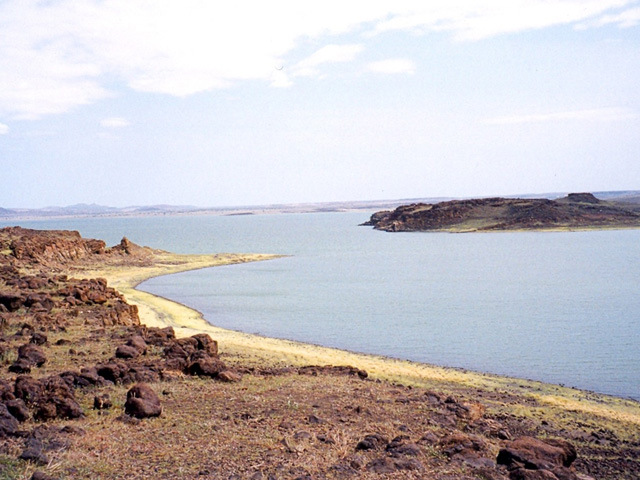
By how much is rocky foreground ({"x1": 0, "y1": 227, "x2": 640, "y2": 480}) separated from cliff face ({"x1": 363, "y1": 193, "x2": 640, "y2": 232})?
111 metres

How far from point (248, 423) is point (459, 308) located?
23304 mm

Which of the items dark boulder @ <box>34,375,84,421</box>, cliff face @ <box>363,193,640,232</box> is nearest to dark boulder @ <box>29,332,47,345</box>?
dark boulder @ <box>34,375,84,421</box>

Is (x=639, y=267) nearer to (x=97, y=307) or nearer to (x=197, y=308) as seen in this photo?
(x=197, y=308)

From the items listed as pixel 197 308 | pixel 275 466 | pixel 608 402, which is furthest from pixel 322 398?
pixel 197 308

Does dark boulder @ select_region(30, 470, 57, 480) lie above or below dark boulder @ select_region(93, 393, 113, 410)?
above

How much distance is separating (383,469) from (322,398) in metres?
4.55

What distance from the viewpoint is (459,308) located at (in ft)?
108

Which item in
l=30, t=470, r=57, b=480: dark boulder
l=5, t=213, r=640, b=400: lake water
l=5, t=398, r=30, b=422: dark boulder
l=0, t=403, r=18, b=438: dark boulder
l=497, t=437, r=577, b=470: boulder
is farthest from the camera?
l=5, t=213, r=640, b=400: lake water

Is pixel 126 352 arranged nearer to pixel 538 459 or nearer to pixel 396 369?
pixel 396 369

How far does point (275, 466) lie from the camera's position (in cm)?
925

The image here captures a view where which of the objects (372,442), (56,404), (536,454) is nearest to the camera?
(536,454)

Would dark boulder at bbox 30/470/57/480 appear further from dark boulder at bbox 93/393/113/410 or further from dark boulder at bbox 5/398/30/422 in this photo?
dark boulder at bbox 93/393/113/410

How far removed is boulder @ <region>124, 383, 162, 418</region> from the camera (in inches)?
448

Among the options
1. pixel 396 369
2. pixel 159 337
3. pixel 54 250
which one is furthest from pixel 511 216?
pixel 159 337
